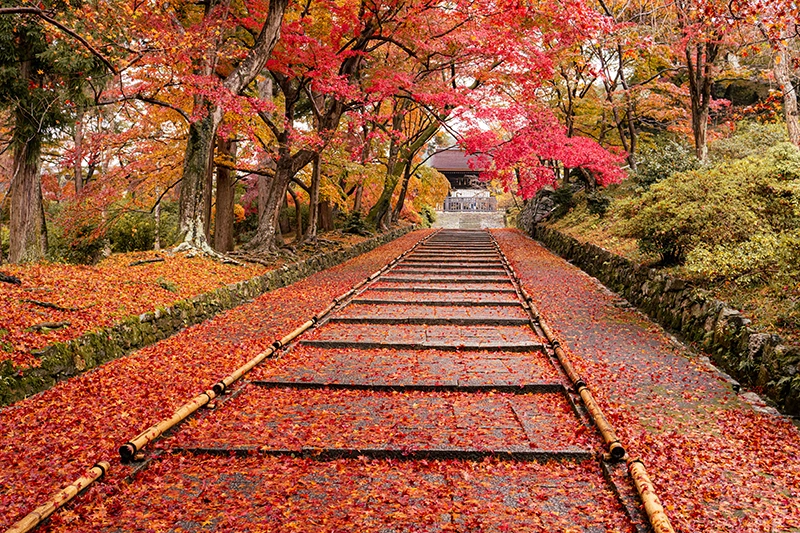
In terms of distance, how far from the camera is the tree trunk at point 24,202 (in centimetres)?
1087

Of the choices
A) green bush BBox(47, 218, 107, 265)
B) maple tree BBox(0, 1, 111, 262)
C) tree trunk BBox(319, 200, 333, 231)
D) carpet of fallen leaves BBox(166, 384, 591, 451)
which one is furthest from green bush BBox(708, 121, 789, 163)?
green bush BBox(47, 218, 107, 265)

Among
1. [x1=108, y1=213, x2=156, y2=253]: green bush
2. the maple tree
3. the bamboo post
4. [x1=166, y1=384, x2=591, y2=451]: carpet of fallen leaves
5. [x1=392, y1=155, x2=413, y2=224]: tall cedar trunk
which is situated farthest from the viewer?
[x1=392, y1=155, x2=413, y2=224]: tall cedar trunk

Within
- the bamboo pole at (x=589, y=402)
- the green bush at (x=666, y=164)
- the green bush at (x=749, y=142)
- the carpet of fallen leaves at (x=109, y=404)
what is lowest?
the carpet of fallen leaves at (x=109, y=404)

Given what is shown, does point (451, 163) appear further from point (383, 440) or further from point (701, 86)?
point (383, 440)

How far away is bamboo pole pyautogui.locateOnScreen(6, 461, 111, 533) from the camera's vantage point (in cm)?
295

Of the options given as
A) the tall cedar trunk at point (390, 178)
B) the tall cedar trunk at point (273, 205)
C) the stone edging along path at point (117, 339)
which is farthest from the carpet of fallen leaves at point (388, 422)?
the tall cedar trunk at point (390, 178)

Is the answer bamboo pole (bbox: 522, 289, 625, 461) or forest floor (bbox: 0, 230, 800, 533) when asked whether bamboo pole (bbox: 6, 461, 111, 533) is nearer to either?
forest floor (bbox: 0, 230, 800, 533)

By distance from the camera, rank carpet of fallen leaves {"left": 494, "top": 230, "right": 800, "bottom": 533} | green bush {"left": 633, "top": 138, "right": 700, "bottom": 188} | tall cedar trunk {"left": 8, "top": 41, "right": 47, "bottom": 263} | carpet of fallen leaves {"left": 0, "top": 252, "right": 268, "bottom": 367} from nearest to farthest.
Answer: carpet of fallen leaves {"left": 494, "top": 230, "right": 800, "bottom": 533}
carpet of fallen leaves {"left": 0, "top": 252, "right": 268, "bottom": 367}
tall cedar trunk {"left": 8, "top": 41, "right": 47, "bottom": 263}
green bush {"left": 633, "top": 138, "right": 700, "bottom": 188}

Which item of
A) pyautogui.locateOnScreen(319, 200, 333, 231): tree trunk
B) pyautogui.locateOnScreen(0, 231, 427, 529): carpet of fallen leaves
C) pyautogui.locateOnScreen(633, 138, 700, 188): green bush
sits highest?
pyautogui.locateOnScreen(633, 138, 700, 188): green bush

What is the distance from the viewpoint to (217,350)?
21.9ft

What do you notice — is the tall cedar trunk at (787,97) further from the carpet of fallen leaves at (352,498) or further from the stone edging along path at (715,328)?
the carpet of fallen leaves at (352,498)

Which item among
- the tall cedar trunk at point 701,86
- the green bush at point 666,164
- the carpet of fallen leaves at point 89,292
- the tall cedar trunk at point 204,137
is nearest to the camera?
the carpet of fallen leaves at point 89,292

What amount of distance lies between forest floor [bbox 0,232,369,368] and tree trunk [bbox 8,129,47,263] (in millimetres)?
2127

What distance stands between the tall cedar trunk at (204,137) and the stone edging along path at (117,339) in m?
1.74
